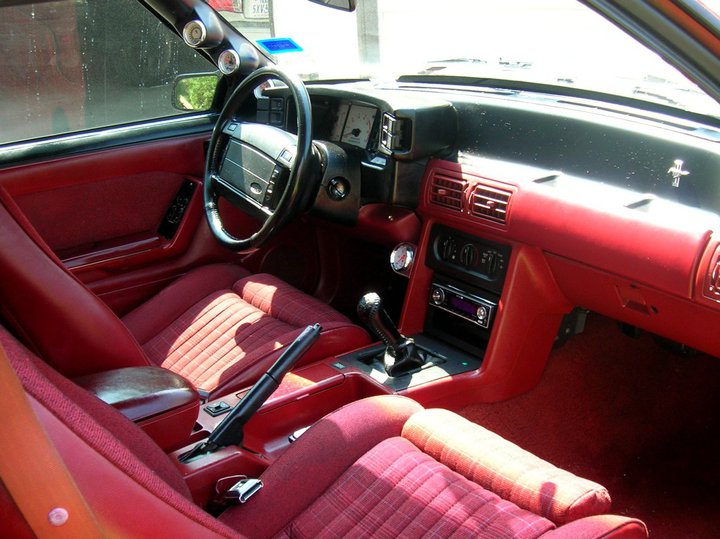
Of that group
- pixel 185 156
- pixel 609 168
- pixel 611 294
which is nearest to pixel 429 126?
pixel 609 168

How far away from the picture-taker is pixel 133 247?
9.85 ft

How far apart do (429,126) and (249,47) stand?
2.95 feet

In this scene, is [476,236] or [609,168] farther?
[476,236]

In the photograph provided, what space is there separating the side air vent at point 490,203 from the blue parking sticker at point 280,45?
114cm

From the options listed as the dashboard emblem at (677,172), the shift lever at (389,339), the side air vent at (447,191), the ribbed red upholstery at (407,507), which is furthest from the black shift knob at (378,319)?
the dashboard emblem at (677,172)

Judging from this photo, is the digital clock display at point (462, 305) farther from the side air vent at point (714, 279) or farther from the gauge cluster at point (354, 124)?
the side air vent at point (714, 279)

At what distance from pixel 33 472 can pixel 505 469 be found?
113 centimetres

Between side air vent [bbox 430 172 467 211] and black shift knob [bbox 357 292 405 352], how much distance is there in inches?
15.5

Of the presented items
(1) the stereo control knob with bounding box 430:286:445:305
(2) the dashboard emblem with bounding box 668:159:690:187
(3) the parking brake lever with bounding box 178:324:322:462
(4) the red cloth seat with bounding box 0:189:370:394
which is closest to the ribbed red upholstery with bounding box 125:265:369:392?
(4) the red cloth seat with bounding box 0:189:370:394

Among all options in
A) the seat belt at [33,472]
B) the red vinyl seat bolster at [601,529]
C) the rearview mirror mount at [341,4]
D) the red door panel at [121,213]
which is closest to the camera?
the seat belt at [33,472]

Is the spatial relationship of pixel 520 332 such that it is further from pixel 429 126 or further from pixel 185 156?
pixel 185 156

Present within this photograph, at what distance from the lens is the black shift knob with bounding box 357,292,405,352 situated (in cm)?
232

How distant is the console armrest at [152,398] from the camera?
158cm

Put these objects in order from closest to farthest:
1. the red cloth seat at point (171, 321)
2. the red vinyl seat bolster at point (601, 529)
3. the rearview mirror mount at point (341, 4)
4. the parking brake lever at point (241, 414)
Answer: the red vinyl seat bolster at point (601, 529) → the red cloth seat at point (171, 321) → the parking brake lever at point (241, 414) → the rearview mirror mount at point (341, 4)
